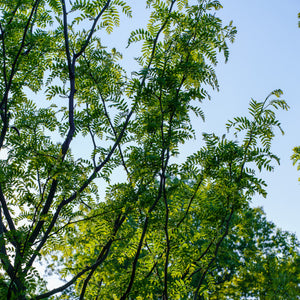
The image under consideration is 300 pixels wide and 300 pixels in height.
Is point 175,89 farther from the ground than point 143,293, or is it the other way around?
point 175,89

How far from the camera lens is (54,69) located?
3.10 meters

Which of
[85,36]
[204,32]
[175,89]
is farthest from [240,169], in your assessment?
[85,36]

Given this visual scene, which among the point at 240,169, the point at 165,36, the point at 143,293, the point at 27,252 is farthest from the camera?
the point at 165,36

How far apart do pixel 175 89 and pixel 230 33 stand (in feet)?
2.67

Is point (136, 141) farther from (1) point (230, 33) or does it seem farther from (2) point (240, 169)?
(1) point (230, 33)

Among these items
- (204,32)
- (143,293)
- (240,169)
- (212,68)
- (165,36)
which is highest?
(165,36)

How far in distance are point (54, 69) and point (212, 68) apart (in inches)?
61.4

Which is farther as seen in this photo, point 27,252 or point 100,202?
point 100,202

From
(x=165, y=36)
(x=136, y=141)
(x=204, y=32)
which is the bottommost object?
(x=136, y=141)

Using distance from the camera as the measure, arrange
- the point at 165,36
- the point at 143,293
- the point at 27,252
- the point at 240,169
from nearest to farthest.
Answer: the point at 27,252
the point at 143,293
the point at 240,169
the point at 165,36

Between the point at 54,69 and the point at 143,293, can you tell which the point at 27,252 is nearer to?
the point at 143,293

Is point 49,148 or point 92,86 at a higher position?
point 92,86

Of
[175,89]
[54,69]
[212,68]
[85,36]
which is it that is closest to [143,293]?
[175,89]

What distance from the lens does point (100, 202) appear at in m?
2.83
